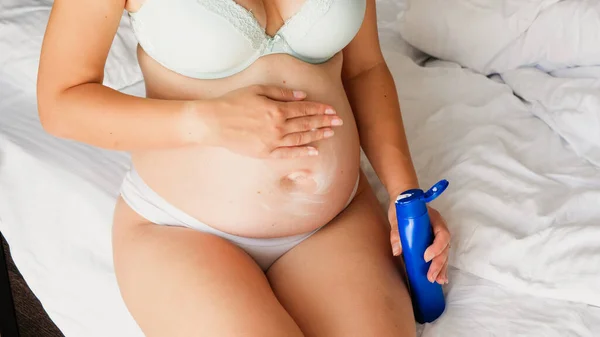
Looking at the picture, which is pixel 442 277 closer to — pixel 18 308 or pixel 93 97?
pixel 93 97

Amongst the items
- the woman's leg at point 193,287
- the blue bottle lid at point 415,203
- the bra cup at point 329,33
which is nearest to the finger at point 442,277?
the blue bottle lid at point 415,203

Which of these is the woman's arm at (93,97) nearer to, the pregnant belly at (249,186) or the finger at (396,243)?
the pregnant belly at (249,186)

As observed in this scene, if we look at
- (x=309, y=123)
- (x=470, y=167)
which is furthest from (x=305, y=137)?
(x=470, y=167)

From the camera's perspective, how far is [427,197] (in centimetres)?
99

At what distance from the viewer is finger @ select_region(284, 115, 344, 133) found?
38.0 inches

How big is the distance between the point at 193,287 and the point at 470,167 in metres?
0.66

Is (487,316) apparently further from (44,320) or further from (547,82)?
(44,320)

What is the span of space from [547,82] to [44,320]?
1234 mm

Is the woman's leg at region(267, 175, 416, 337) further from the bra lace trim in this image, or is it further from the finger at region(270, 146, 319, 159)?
the bra lace trim

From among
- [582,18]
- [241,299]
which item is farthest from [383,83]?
[582,18]

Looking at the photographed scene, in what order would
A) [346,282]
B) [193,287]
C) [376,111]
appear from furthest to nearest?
[376,111] < [346,282] < [193,287]

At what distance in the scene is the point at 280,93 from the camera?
982mm

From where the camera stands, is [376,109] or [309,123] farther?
[376,109]

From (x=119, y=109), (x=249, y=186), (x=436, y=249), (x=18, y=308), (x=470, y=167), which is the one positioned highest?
(x=119, y=109)
